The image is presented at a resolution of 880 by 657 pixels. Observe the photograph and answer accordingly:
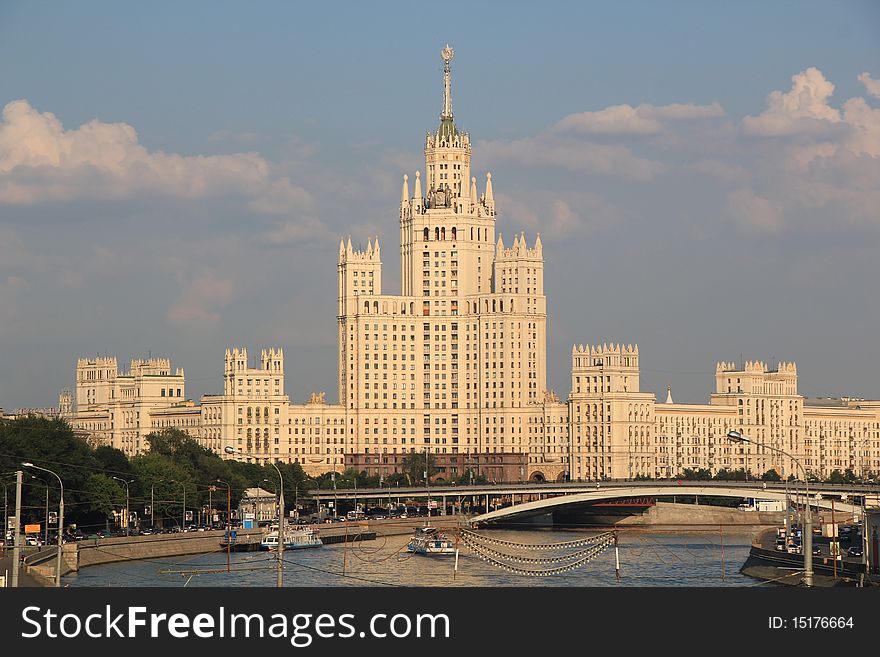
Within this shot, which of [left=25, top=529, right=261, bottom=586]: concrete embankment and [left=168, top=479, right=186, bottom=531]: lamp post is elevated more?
[left=168, top=479, right=186, bottom=531]: lamp post

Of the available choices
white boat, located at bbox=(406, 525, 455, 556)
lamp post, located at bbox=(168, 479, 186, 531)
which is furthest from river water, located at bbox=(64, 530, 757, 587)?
lamp post, located at bbox=(168, 479, 186, 531)

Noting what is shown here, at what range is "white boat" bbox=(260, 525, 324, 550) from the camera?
157700 millimetres

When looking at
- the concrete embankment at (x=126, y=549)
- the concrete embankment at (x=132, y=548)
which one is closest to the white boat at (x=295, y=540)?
the concrete embankment at (x=132, y=548)

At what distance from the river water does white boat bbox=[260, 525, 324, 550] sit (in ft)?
4.33

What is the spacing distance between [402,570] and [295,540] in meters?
27.8

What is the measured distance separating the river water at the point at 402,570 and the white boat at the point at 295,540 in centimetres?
132

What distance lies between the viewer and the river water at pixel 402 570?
4754 inches

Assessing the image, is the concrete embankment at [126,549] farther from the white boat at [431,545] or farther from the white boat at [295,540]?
the white boat at [431,545]

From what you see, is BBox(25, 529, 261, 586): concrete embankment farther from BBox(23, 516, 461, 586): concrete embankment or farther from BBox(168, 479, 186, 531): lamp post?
BBox(168, 479, 186, 531): lamp post

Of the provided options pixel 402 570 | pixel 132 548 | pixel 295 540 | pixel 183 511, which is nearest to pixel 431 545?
pixel 295 540
